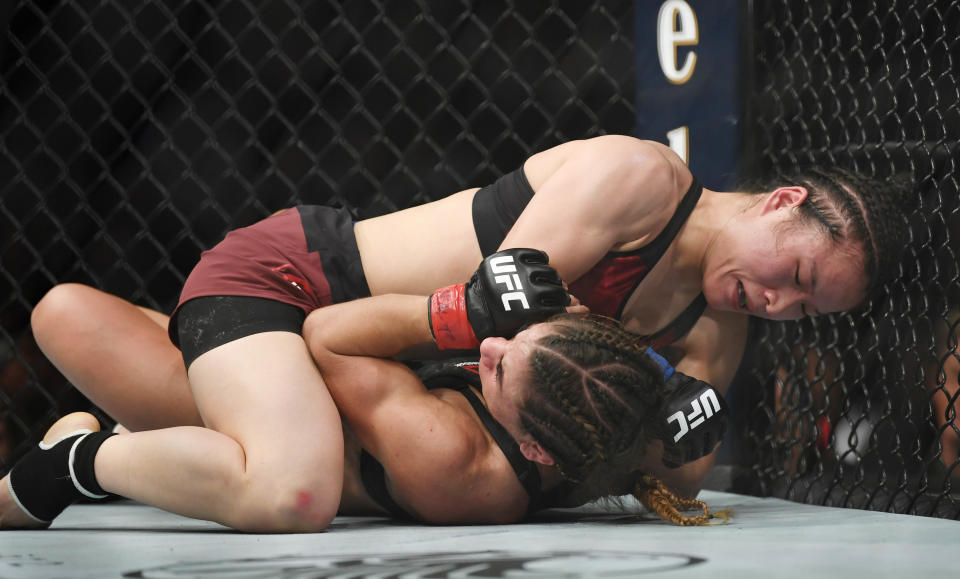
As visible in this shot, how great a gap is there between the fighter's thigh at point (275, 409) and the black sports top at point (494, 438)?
0.38ft

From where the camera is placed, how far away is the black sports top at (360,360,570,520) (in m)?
1.28

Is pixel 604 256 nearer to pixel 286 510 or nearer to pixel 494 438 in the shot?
pixel 494 438

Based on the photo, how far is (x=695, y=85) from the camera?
2.01 metres

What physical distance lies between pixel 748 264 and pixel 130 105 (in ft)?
5.63

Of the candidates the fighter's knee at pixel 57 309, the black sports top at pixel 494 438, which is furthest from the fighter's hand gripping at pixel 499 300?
the fighter's knee at pixel 57 309

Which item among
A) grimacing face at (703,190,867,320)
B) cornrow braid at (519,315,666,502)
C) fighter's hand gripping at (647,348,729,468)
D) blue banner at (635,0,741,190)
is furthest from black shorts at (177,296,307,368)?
blue banner at (635,0,741,190)

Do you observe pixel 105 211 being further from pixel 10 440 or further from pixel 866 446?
pixel 866 446

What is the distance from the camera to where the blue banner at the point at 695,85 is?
197 cm

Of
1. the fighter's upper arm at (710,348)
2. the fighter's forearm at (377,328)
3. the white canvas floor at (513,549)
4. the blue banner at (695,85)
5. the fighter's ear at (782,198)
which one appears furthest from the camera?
the blue banner at (695,85)

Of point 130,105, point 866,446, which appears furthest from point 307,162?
point 866,446

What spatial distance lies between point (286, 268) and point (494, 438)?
421 millimetres

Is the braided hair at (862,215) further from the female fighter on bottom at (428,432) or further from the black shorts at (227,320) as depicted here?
the black shorts at (227,320)

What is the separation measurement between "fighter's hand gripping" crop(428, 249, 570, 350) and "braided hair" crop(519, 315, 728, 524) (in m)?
0.04

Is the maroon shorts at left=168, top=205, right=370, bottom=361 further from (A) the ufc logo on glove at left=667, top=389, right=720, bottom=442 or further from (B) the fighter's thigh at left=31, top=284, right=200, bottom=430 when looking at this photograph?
(A) the ufc logo on glove at left=667, top=389, right=720, bottom=442
